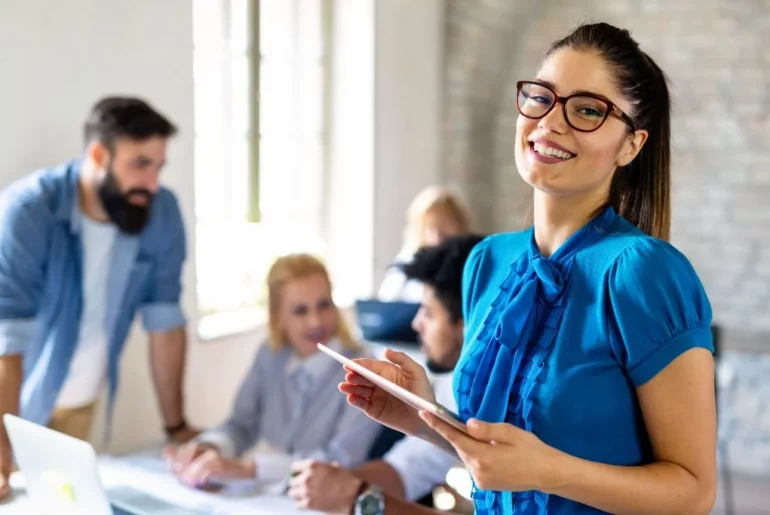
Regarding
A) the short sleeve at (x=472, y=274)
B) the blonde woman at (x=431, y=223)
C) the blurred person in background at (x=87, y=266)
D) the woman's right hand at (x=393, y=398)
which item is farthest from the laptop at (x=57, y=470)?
the blonde woman at (x=431, y=223)

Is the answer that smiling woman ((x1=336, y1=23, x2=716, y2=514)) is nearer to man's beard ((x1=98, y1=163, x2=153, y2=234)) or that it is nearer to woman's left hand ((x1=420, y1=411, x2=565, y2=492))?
woman's left hand ((x1=420, y1=411, x2=565, y2=492))

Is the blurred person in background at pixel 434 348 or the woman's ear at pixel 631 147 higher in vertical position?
the woman's ear at pixel 631 147

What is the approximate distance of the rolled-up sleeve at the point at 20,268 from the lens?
6.77ft

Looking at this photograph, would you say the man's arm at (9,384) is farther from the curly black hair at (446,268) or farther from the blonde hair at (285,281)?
the curly black hair at (446,268)

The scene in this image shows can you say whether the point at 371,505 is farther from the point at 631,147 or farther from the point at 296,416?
the point at 631,147

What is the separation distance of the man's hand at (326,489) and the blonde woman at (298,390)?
16.5 inches

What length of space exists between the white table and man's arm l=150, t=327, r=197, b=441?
1.53 feet

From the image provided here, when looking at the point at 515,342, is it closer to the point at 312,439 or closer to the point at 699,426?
the point at 699,426

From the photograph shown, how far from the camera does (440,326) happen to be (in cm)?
214

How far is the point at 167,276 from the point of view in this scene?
257 centimetres

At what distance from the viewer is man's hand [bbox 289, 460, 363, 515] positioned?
182 centimetres

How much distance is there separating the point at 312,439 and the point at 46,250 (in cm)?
89

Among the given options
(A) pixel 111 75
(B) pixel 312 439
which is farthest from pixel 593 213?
(A) pixel 111 75

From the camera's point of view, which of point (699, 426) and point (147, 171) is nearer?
point (699, 426)
